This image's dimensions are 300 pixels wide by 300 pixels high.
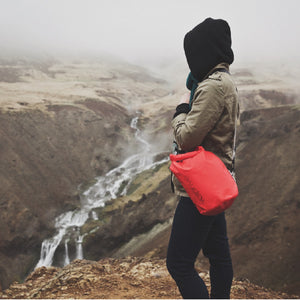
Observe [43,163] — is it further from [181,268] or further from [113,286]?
[181,268]

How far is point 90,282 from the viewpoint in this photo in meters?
5.25

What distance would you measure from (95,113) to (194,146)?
3997 centimetres

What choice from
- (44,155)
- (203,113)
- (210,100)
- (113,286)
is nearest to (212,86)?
(210,100)

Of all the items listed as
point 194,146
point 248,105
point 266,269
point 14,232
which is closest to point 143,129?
point 248,105

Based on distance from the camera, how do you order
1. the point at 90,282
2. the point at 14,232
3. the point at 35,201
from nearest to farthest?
the point at 90,282 < the point at 14,232 < the point at 35,201

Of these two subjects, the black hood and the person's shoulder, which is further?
the black hood

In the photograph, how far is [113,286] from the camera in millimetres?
5176

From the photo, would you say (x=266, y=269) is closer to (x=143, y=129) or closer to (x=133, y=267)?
(x=133, y=267)

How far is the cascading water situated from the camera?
20867 mm

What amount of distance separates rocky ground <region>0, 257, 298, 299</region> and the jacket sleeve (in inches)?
152

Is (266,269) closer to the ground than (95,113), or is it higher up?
closer to the ground

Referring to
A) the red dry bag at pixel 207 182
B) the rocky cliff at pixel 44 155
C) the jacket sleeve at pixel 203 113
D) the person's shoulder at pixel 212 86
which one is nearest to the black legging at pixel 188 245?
the red dry bag at pixel 207 182

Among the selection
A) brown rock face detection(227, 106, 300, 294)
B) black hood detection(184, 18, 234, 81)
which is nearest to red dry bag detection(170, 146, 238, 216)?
black hood detection(184, 18, 234, 81)

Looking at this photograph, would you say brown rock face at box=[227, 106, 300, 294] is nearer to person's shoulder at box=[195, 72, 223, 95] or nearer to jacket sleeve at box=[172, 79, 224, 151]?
jacket sleeve at box=[172, 79, 224, 151]
